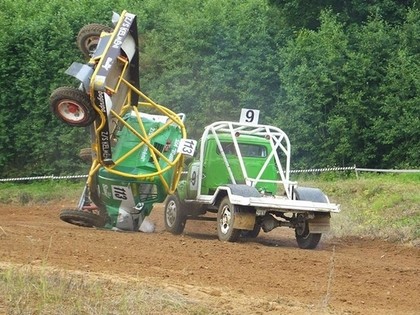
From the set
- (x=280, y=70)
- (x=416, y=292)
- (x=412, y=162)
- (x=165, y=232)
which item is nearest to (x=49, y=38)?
(x=280, y=70)

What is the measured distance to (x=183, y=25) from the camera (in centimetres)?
3047

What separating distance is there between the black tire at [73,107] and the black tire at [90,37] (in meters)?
2.03

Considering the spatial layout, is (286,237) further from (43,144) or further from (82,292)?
(43,144)

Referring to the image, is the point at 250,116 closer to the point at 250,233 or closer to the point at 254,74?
the point at 250,233

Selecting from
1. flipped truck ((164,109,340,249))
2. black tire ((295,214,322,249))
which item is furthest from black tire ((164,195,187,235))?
black tire ((295,214,322,249))

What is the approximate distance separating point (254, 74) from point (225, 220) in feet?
41.7

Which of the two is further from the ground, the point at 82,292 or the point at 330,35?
the point at 330,35

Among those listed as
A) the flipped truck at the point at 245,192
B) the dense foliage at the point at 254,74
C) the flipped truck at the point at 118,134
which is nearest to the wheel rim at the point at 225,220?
the flipped truck at the point at 245,192

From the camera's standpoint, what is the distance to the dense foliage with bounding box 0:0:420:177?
28078mm

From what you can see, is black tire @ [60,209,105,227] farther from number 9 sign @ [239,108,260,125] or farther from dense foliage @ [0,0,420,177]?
dense foliage @ [0,0,420,177]

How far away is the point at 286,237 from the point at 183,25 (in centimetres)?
1230

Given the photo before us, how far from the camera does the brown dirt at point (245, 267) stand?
1065 centimetres

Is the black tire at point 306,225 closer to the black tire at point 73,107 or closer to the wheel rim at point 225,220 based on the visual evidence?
the wheel rim at point 225,220

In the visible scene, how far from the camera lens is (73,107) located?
17.3 m
